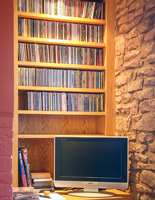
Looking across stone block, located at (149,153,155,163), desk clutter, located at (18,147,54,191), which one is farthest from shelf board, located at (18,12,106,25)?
stone block, located at (149,153,155,163)

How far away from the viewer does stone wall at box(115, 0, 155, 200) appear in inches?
99.4

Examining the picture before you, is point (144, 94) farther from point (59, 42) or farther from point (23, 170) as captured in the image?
point (23, 170)

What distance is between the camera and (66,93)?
3.02 m

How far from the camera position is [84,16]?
3084 millimetres

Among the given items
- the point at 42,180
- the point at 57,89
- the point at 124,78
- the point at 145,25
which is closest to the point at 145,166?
the point at 124,78

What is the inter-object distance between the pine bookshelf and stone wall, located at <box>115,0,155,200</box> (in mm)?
90

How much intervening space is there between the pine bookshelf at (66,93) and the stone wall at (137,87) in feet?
0.30

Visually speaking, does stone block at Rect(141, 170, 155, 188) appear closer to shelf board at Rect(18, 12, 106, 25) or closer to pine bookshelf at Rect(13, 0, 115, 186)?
pine bookshelf at Rect(13, 0, 115, 186)

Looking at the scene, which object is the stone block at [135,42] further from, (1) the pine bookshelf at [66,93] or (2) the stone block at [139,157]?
(2) the stone block at [139,157]

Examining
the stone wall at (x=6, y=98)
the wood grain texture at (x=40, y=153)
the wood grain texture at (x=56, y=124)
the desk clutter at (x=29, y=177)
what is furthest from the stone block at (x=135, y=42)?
the stone wall at (x=6, y=98)

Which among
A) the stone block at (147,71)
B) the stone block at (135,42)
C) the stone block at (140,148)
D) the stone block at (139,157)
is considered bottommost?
the stone block at (139,157)

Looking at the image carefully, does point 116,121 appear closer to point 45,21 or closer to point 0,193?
point 45,21

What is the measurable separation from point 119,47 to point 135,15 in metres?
0.37

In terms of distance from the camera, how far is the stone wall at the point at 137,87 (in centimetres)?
253
